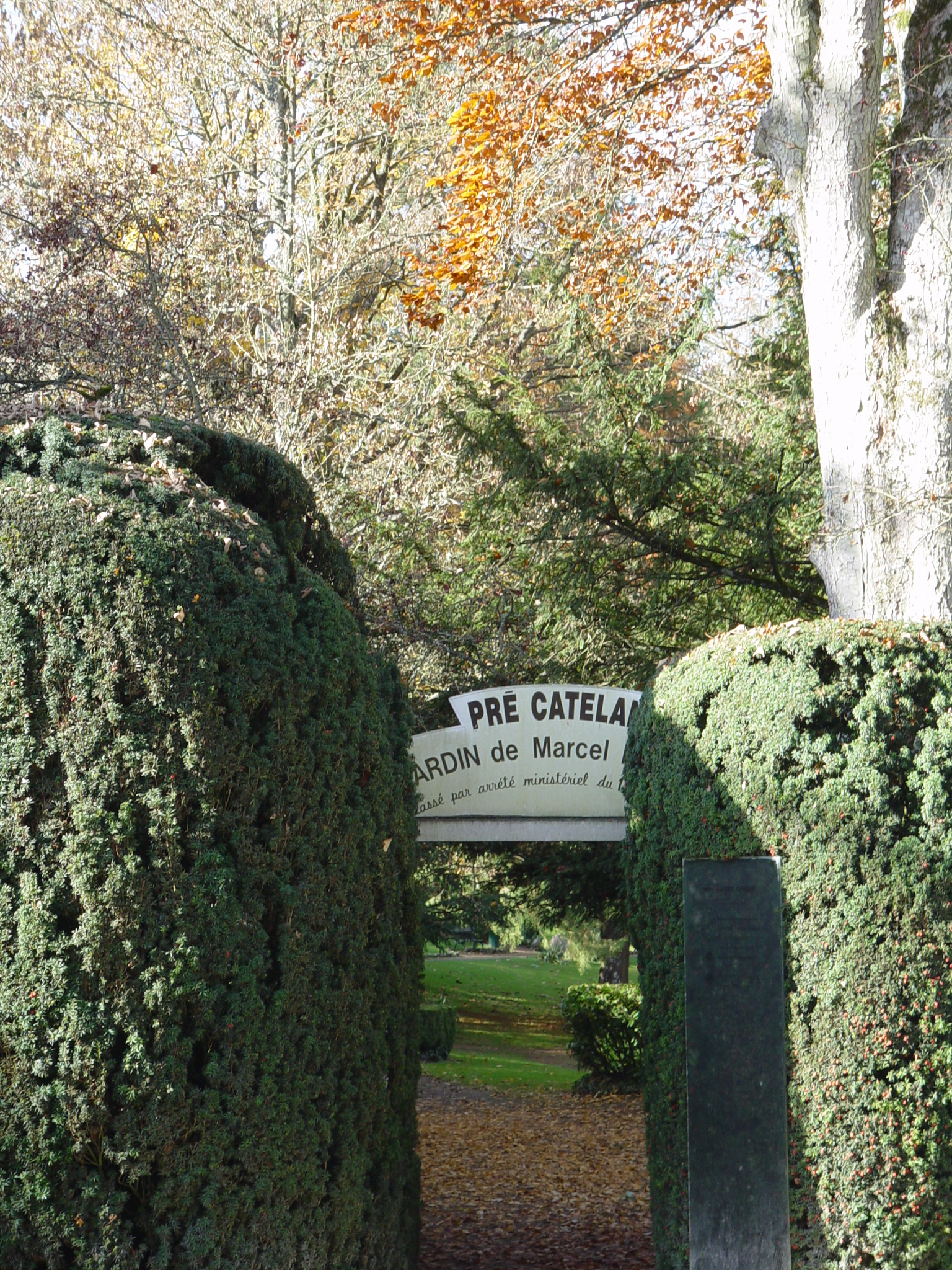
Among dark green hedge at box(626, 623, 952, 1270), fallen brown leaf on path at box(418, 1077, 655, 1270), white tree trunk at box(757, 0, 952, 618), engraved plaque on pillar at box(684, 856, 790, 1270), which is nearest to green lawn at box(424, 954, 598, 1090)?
fallen brown leaf on path at box(418, 1077, 655, 1270)

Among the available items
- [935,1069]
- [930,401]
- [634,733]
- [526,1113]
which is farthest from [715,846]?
[526,1113]

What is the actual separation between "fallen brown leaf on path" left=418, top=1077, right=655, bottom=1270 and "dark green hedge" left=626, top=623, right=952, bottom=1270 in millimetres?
1452

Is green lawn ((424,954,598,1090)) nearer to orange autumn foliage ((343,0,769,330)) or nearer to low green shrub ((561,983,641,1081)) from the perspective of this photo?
low green shrub ((561,983,641,1081))

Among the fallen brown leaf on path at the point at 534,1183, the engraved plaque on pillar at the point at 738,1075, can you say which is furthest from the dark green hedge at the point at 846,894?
the fallen brown leaf on path at the point at 534,1183

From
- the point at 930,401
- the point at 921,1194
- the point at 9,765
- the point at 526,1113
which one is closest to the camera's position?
the point at 9,765

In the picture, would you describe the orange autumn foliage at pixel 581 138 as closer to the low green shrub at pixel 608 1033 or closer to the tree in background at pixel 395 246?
the tree in background at pixel 395 246

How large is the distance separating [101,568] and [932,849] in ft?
11.4

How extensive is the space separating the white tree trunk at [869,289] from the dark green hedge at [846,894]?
2.43m

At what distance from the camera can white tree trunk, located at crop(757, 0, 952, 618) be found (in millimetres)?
7316

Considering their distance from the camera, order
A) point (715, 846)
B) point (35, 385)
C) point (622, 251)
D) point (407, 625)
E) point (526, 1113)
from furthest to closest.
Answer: point (622, 251), point (526, 1113), point (407, 625), point (35, 385), point (715, 846)

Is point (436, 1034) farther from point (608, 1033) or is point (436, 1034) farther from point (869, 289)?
point (869, 289)

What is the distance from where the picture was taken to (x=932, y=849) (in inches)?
184

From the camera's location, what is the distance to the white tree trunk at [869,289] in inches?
288

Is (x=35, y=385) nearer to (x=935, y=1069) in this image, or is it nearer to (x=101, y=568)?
(x=101, y=568)
